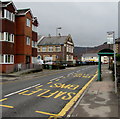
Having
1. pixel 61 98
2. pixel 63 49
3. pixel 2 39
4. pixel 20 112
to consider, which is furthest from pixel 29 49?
pixel 63 49

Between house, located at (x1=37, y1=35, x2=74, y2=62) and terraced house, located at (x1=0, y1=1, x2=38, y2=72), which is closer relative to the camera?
terraced house, located at (x1=0, y1=1, x2=38, y2=72)

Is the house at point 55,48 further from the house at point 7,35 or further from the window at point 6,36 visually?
the window at point 6,36

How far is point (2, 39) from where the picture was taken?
23.0m

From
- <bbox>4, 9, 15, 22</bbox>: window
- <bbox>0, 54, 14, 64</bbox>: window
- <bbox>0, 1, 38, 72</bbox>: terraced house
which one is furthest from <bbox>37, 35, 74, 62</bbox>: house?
<bbox>0, 54, 14, 64</bbox>: window

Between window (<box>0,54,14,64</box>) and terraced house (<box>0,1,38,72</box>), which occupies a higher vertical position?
terraced house (<box>0,1,38,72</box>)

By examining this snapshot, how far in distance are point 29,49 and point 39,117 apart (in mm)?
23300

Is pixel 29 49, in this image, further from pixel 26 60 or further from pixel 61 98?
pixel 61 98

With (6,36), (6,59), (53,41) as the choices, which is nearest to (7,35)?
(6,36)

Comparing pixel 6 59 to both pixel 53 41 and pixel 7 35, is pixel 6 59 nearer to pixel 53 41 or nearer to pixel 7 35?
pixel 7 35

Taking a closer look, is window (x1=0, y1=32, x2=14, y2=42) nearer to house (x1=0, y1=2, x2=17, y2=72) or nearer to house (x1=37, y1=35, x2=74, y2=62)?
house (x1=0, y1=2, x2=17, y2=72)

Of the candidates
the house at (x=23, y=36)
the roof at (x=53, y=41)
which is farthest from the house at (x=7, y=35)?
the roof at (x=53, y=41)

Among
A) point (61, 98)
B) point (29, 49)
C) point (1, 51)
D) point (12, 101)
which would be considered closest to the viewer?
point (12, 101)

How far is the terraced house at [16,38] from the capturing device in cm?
2294

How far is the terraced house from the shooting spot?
22.9 meters
